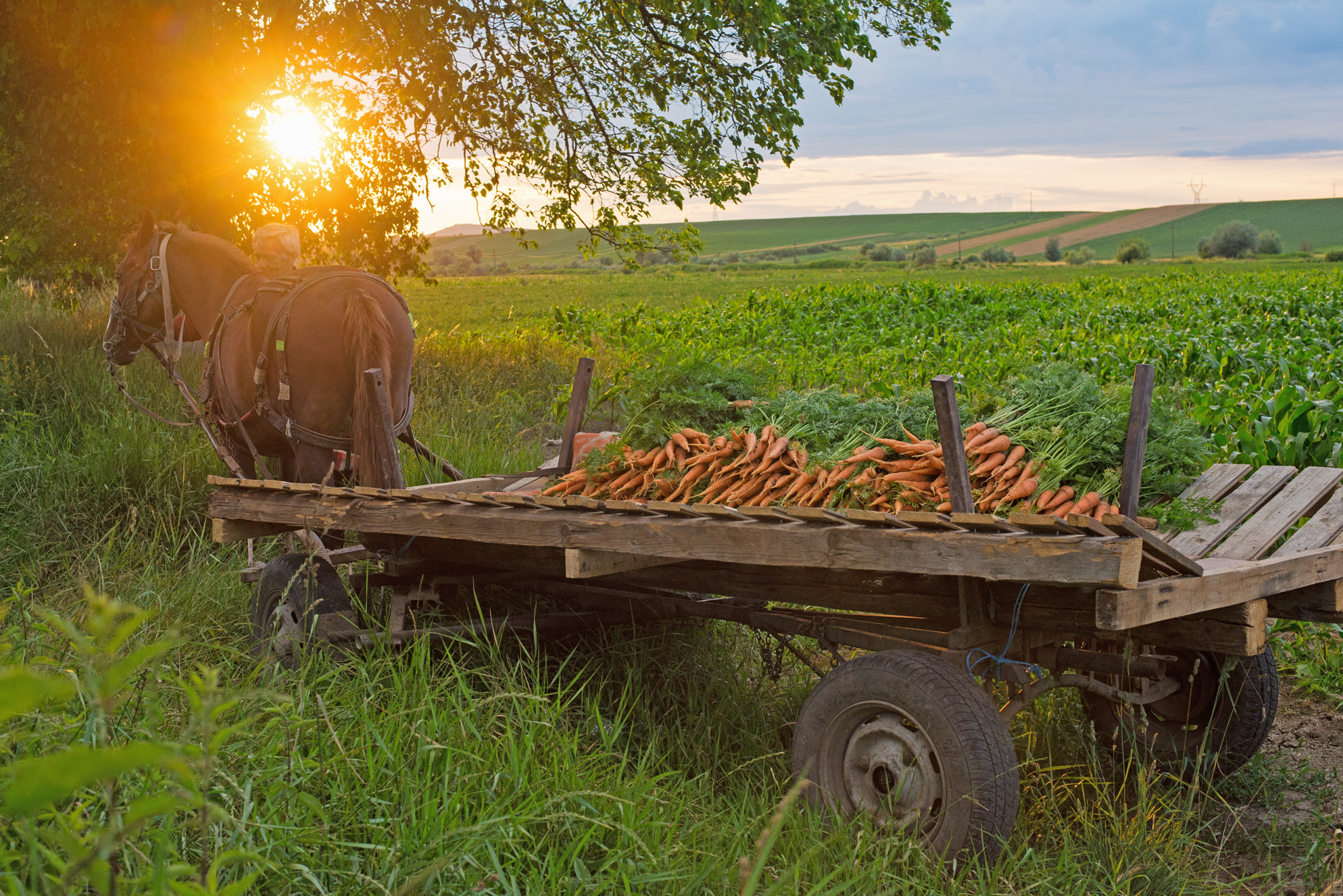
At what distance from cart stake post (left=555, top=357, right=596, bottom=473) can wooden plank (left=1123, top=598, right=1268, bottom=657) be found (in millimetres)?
2956

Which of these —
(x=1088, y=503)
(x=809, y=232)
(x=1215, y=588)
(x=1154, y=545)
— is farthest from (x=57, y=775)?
(x=809, y=232)

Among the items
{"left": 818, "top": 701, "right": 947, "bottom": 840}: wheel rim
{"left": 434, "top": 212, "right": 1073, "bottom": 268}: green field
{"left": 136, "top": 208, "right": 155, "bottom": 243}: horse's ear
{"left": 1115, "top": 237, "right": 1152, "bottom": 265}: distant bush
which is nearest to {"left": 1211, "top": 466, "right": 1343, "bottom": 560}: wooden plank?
{"left": 818, "top": 701, "right": 947, "bottom": 840}: wheel rim

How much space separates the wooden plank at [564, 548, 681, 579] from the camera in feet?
12.0

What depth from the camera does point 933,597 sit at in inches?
143

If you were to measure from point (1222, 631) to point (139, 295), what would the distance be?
6416 millimetres

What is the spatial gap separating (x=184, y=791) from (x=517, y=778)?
106 cm

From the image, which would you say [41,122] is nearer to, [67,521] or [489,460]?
[67,521]

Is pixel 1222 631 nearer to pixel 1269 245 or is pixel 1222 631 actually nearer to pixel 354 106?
pixel 354 106

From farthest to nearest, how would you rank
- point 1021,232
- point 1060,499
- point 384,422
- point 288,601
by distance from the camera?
1. point 1021,232
2. point 384,422
3. point 288,601
4. point 1060,499

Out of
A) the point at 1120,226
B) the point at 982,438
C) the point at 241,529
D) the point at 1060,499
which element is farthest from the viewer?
the point at 1120,226

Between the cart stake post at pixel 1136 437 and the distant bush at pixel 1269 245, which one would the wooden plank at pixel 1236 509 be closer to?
the cart stake post at pixel 1136 437

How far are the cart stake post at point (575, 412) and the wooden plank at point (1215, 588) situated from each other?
3174mm

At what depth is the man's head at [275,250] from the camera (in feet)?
19.2

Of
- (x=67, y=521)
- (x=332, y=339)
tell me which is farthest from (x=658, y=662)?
(x=67, y=521)
